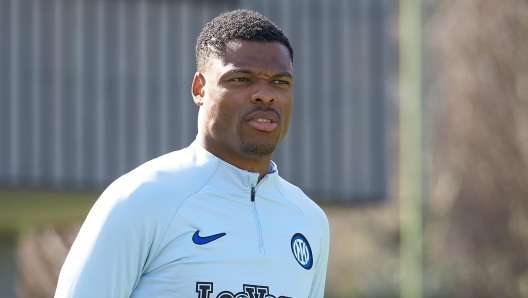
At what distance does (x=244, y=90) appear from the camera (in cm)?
320

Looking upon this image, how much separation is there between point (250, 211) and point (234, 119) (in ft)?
1.08

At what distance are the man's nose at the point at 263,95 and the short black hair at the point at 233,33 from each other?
0.60 feet

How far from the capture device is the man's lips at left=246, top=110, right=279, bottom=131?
319 centimetres

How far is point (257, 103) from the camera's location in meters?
3.20

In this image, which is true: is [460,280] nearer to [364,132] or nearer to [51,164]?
[364,132]

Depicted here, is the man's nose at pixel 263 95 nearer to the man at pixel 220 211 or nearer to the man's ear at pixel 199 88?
the man at pixel 220 211

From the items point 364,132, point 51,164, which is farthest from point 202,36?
point 364,132

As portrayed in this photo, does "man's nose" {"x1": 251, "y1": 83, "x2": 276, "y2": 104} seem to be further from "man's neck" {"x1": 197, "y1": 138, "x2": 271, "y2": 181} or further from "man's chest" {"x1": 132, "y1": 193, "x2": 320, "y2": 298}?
"man's chest" {"x1": 132, "y1": 193, "x2": 320, "y2": 298}

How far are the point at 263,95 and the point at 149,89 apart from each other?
6.32 meters

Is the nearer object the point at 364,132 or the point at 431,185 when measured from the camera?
the point at 364,132

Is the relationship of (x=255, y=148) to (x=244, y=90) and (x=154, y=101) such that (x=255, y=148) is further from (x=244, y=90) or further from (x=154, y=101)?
(x=154, y=101)

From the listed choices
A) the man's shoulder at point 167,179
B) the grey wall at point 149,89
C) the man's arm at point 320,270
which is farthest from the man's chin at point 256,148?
the grey wall at point 149,89

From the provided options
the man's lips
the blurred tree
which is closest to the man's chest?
the man's lips

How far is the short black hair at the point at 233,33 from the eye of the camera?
3285 millimetres
